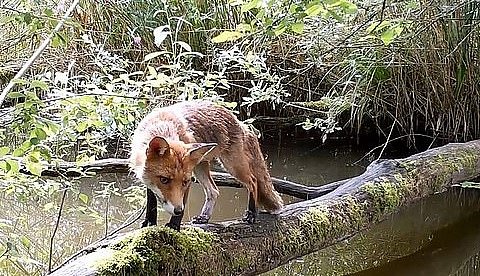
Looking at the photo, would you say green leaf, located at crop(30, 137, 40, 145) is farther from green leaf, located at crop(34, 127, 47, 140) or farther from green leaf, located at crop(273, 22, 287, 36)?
green leaf, located at crop(273, 22, 287, 36)

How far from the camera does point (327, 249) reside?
4219 millimetres

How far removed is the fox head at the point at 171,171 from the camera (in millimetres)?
2553

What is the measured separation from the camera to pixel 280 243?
3195 mm

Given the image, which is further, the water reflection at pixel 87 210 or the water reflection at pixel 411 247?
the water reflection at pixel 411 247

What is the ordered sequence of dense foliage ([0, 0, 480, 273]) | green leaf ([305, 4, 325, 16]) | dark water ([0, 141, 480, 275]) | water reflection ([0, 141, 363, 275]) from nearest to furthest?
green leaf ([305, 4, 325, 16])
water reflection ([0, 141, 363, 275])
dark water ([0, 141, 480, 275])
dense foliage ([0, 0, 480, 273])

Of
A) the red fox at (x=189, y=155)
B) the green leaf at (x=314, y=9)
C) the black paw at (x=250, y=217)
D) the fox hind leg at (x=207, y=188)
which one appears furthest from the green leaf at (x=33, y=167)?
the green leaf at (x=314, y=9)

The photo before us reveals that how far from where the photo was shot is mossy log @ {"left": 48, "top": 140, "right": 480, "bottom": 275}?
255 cm

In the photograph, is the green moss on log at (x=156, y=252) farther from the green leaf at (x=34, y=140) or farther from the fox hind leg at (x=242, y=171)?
the green leaf at (x=34, y=140)

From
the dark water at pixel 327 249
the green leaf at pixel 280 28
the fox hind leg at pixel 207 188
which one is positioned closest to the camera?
the green leaf at pixel 280 28

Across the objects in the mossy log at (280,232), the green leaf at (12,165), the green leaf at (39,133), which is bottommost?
the mossy log at (280,232)

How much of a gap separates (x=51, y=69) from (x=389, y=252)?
3.72 m

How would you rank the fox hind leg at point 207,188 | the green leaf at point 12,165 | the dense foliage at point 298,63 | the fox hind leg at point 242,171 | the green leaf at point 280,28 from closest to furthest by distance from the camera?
the green leaf at point 12,165 → the green leaf at point 280,28 → the fox hind leg at point 242,171 → the fox hind leg at point 207,188 → the dense foliage at point 298,63

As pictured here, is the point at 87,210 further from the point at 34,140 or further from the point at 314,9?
the point at 314,9

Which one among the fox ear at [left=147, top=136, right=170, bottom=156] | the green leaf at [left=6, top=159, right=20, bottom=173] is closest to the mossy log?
the fox ear at [left=147, top=136, right=170, bottom=156]
